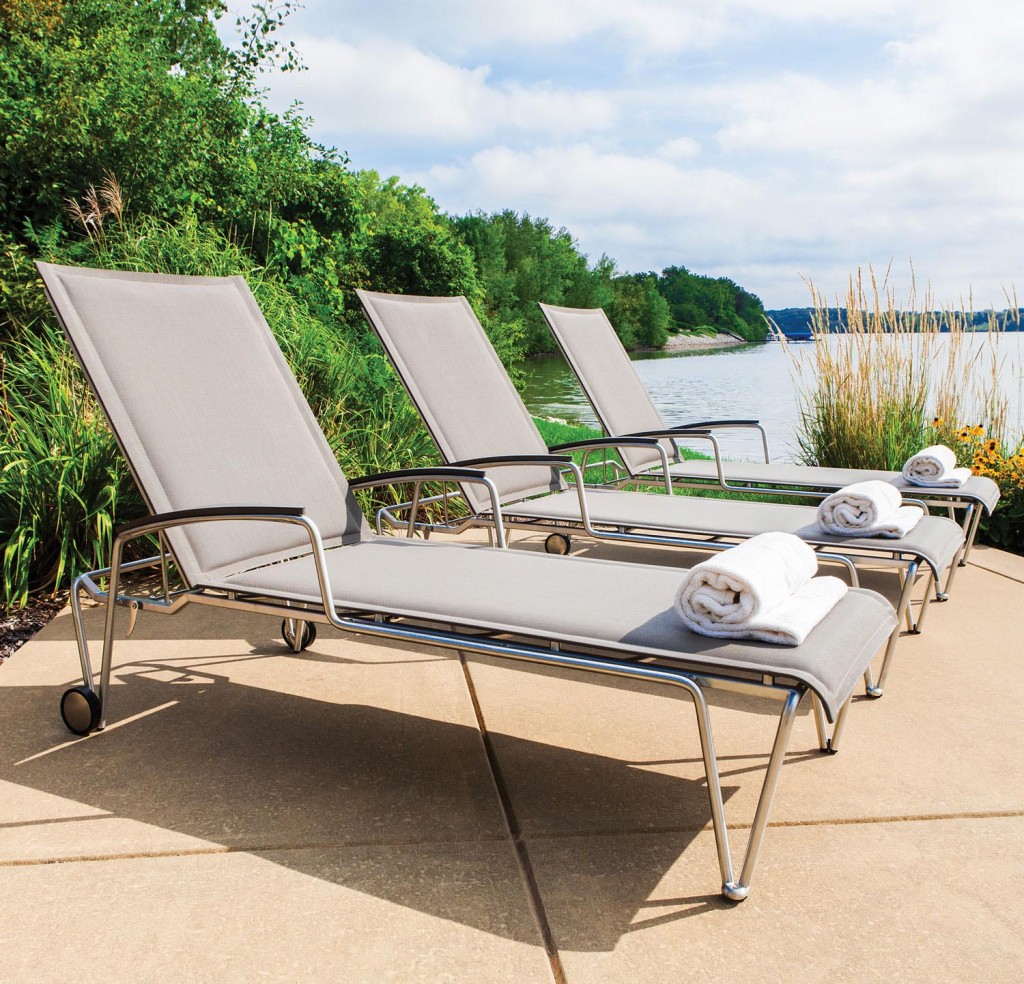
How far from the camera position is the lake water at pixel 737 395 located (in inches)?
240

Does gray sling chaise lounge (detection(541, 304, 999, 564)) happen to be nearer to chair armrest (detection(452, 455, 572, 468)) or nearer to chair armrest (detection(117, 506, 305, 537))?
chair armrest (detection(452, 455, 572, 468))

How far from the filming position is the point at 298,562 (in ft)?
8.75

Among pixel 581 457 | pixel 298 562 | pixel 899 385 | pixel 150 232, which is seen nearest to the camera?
pixel 298 562

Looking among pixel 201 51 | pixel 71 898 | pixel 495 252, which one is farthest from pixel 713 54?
pixel 495 252

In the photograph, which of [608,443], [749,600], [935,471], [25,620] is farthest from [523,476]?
[749,600]

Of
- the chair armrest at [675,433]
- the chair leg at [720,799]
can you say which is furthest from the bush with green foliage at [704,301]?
the chair leg at [720,799]

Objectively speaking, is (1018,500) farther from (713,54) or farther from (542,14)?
(542,14)

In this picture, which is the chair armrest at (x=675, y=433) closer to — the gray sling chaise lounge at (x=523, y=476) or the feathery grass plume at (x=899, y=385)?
the gray sling chaise lounge at (x=523, y=476)

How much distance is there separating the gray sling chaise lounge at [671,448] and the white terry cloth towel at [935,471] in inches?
1.6

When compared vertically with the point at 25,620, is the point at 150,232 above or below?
above

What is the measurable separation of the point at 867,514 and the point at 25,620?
10.5 ft

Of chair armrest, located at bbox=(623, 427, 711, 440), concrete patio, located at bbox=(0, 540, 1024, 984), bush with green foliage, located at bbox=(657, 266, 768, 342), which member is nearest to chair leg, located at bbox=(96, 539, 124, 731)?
concrete patio, located at bbox=(0, 540, 1024, 984)

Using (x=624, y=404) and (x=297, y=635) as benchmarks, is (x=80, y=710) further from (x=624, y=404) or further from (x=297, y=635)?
(x=624, y=404)

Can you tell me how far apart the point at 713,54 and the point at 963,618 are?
4944 millimetres
